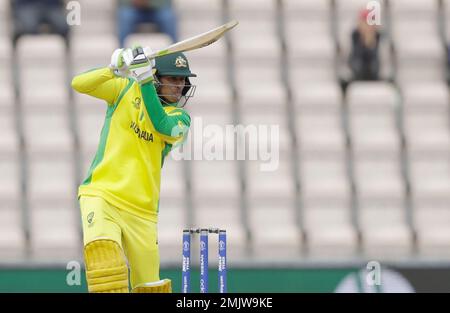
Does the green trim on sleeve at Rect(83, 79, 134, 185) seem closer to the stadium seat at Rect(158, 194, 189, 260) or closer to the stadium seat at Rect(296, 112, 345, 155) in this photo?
the stadium seat at Rect(158, 194, 189, 260)

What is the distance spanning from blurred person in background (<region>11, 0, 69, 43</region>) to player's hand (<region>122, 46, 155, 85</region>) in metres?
5.04

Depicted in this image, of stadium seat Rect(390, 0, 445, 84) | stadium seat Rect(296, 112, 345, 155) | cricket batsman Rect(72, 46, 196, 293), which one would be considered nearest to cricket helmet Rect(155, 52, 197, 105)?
cricket batsman Rect(72, 46, 196, 293)

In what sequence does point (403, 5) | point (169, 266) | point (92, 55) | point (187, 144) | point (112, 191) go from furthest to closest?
point (403, 5)
point (92, 55)
point (187, 144)
point (169, 266)
point (112, 191)

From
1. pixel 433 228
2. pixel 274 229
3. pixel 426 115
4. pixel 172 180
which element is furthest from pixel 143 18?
pixel 433 228

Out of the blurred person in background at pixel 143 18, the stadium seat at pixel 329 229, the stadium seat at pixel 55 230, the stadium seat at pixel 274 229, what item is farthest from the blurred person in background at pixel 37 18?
the stadium seat at pixel 329 229

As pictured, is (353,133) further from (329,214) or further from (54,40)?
(54,40)

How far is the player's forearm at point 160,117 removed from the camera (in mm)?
7113

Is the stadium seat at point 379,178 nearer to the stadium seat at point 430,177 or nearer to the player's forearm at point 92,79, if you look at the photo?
the stadium seat at point 430,177

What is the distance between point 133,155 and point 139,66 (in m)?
0.54

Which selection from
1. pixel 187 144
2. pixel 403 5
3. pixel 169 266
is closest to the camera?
pixel 169 266

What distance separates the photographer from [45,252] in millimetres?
10570
